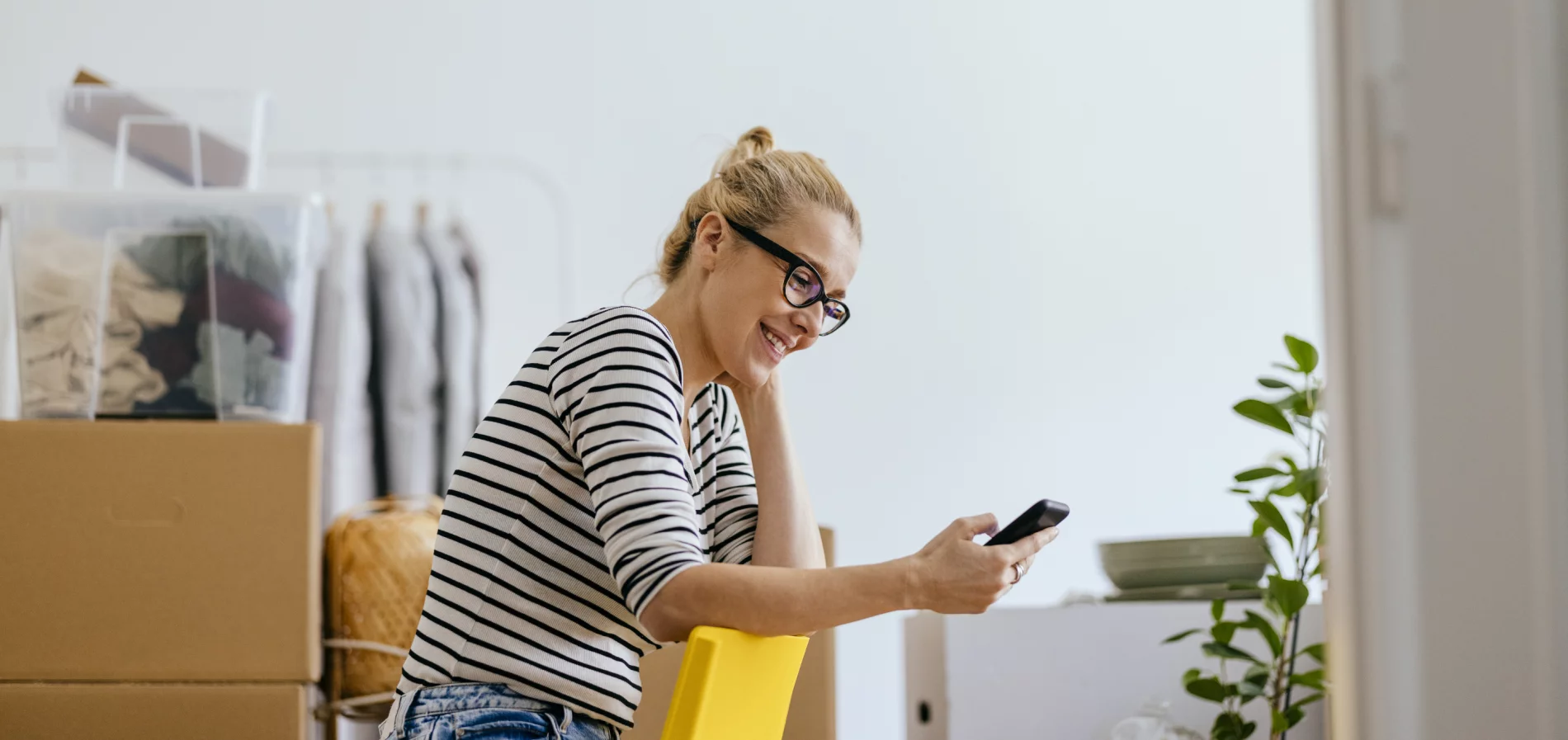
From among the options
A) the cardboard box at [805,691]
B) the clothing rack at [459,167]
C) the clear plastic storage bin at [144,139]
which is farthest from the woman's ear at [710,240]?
the clothing rack at [459,167]

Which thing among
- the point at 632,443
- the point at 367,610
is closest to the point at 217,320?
the point at 367,610

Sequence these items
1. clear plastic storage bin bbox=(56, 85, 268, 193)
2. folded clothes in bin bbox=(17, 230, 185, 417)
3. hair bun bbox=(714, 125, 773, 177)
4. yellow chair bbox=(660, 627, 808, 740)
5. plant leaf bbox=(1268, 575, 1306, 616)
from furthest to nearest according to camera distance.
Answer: clear plastic storage bin bbox=(56, 85, 268, 193)
folded clothes in bin bbox=(17, 230, 185, 417)
plant leaf bbox=(1268, 575, 1306, 616)
hair bun bbox=(714, 125, 773, 177)
yellow chair bbox=(660, 627, 808, 740)

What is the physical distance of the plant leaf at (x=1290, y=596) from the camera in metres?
1.43

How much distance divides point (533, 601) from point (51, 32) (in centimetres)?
196

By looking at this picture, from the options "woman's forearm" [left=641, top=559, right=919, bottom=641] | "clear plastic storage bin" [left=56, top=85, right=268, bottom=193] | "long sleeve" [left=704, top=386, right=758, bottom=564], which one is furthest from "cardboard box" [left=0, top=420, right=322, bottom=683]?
"woman's forearm" [left=641, top=559, right=919, bottom=641]

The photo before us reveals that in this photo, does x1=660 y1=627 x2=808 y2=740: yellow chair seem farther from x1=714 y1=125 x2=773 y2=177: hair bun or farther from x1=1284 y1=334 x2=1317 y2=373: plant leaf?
x1=1284 y1=334 x2=1317 y2=373: plant leaf

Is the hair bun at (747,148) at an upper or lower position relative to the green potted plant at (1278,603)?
upper

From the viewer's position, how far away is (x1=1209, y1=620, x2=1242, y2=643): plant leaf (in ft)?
4.89

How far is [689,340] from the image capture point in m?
1.05

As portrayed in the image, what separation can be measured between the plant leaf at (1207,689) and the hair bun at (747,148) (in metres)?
0.80

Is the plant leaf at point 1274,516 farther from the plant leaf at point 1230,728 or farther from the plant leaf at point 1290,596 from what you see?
the plant leaf at point 1230,728

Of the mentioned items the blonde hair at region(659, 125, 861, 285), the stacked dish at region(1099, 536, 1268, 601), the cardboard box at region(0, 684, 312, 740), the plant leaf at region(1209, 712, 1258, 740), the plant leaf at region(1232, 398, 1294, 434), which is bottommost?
the plant leaf at region(1209, 712, 1258, 740)

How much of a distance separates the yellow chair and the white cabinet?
0.85 m

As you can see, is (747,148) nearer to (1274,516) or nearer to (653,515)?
(653,515)
